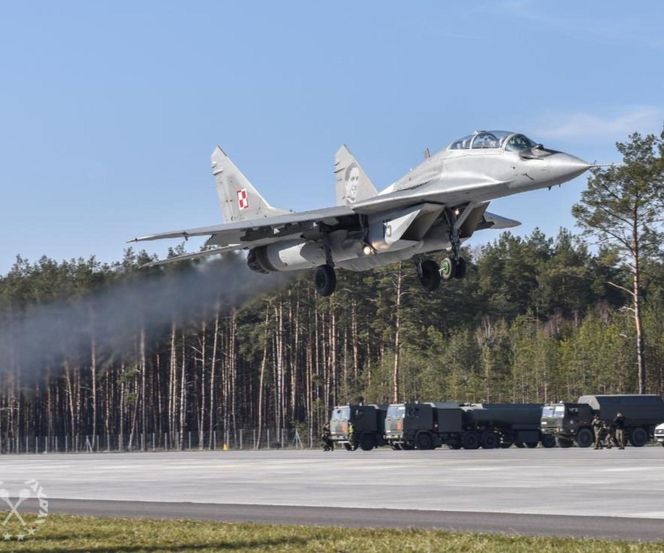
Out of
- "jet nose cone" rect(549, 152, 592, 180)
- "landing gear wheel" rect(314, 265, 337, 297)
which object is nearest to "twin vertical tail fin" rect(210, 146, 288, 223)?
"landing gear wheel" rect(314, 265, 337, 297)

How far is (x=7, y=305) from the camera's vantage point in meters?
61.9

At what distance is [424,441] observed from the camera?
49.8 metres

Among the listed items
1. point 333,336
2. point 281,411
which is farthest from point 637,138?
point 281,411

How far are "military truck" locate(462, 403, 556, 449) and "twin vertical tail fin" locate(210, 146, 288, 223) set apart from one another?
1769 cm

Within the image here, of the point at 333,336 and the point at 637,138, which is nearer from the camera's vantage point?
the point at 637,138

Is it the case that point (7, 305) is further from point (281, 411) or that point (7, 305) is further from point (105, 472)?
point (281, 411)

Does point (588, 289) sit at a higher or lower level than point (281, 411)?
higher

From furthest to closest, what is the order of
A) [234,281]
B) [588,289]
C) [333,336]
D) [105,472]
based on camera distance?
[588,289], [333,336], [234,281], [105,472]

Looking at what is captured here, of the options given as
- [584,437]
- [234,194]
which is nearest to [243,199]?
[234,194]

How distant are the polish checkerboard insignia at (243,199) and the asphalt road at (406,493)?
332 inches

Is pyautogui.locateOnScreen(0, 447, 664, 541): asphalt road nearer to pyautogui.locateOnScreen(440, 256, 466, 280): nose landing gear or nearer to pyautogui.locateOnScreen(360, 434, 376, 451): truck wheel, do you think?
pyautogui.locateOnScreen(440, 256, 466, 280): nose landing gear

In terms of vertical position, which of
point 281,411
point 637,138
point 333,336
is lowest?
point 281,411

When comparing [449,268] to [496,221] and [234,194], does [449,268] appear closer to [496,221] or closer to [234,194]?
[496,221]

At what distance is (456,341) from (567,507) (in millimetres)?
71531
